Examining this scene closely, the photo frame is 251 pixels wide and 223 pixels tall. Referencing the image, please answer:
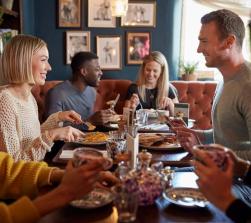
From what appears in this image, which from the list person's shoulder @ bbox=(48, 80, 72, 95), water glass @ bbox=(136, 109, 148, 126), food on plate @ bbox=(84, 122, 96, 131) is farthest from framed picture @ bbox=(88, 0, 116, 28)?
food on plate @ bbox=(84, 122, 96, 131)

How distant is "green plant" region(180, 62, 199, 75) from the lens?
466 cm

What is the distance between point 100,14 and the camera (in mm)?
4586

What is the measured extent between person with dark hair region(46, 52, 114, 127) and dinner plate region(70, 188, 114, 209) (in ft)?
6.46

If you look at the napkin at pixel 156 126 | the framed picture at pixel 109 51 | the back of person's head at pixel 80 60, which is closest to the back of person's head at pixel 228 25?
the napkin at pixel 156 126

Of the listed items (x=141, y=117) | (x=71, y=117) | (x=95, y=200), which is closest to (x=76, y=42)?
(x=141, y=117)

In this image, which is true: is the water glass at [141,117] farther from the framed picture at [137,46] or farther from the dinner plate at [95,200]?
the framed picture at [137,46]

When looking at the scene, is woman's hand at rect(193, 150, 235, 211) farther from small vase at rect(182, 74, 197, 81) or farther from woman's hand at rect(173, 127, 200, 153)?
small vase at rect(182, 74, 197, 81)

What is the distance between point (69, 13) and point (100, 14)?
370mm

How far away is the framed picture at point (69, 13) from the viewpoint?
4.54 metres

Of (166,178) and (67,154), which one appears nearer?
(166,178)

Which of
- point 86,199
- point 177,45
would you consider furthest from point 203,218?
point 177,45

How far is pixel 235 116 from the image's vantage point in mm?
1993

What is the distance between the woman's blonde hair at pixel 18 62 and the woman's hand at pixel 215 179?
1.29 m

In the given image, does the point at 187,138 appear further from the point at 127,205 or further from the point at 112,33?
the point at 112,33
